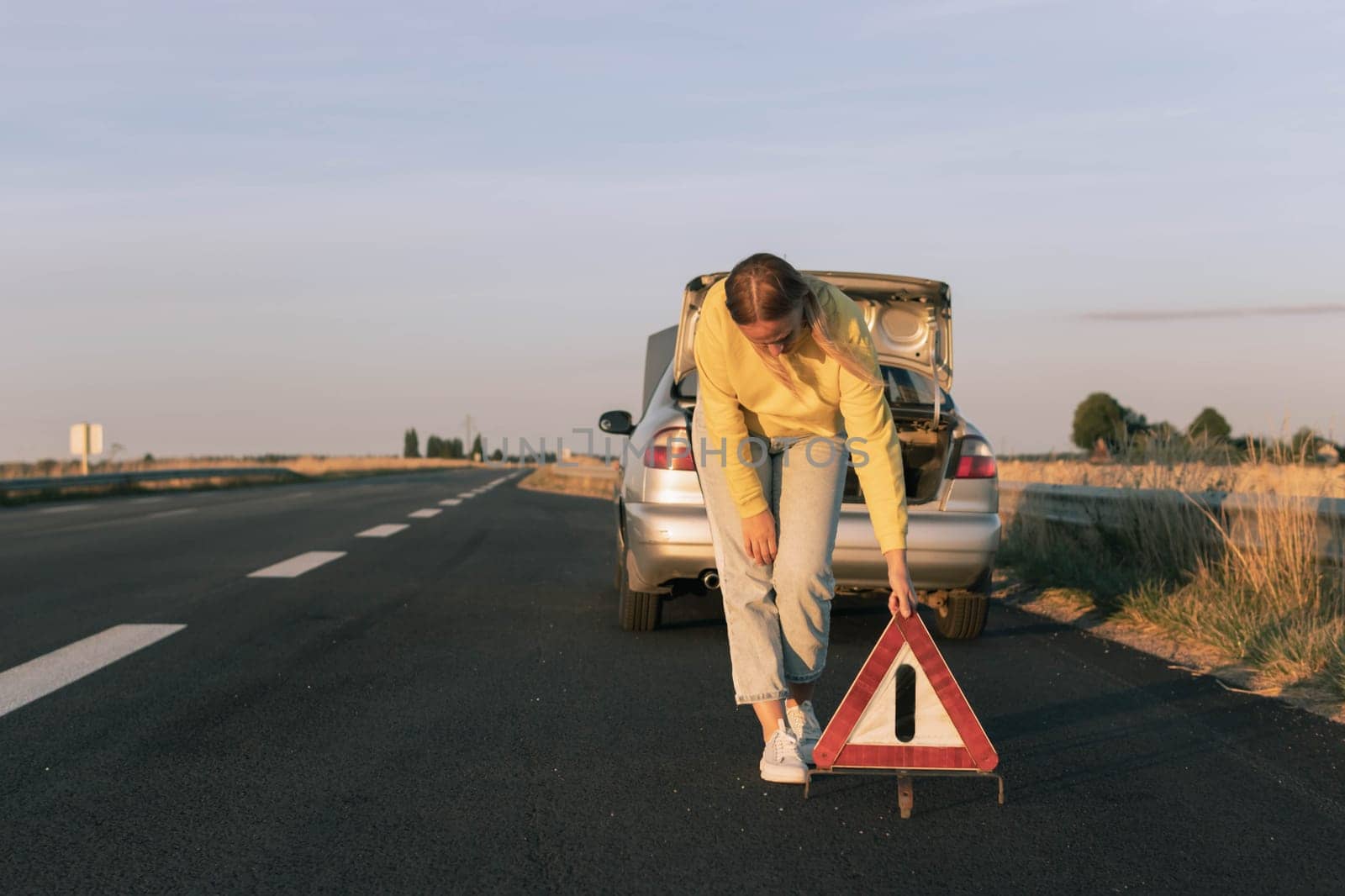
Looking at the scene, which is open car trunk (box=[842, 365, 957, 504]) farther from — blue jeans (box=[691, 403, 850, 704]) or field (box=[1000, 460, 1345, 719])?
blue jeans (box=[691, 403, 850, 704])

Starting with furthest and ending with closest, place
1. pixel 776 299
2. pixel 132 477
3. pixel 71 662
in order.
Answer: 1. pixel 132 477
2. pixel 71 662
3. pixel 776 299

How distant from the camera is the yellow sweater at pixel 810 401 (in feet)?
12.4

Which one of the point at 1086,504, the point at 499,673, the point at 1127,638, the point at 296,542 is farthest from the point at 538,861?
the point at 296,542

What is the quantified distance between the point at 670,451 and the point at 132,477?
27530 millimetres

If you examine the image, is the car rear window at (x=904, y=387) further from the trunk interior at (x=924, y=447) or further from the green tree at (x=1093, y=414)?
the green tree at (x=1093, y=414)

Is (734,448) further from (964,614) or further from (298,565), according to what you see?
(298,565)

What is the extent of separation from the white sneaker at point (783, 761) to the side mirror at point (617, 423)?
416 centimetres

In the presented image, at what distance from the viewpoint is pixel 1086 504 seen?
392 inches

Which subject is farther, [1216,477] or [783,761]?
[1216,477]

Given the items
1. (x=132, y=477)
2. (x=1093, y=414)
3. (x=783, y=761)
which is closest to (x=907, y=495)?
(x=783, y=761)

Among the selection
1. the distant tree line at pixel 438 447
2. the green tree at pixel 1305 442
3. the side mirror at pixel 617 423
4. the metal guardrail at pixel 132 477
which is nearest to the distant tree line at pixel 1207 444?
the green tree at pixel 1305 442

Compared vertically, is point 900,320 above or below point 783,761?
above

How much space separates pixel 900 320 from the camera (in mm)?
6691

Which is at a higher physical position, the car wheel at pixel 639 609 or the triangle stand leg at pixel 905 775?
the car wheel at pixel 639 609
